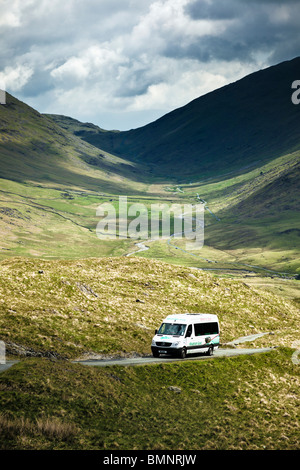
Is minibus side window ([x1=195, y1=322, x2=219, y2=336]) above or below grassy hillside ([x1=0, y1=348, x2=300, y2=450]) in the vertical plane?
above

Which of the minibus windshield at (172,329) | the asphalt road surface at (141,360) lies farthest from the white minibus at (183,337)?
the asphalt road surface at (141,360)

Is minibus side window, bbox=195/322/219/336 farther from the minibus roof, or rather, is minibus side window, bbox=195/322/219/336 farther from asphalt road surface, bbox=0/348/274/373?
asphalt road surface, bbox=0/348/274/373

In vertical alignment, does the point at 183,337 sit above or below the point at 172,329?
below

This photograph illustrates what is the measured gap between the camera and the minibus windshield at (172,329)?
39.6 m

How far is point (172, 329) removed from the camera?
39.9m

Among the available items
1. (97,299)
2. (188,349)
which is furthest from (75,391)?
(97,299)

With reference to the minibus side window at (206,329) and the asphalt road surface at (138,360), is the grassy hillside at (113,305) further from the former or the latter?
the minibus side window at (206,329)

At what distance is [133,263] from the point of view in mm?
75125

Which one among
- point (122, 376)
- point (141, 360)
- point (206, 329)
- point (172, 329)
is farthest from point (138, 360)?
point (206, 329)

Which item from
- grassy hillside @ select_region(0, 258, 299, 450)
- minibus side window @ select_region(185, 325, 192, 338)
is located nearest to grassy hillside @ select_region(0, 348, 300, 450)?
grassy hillside @ select_region(0, 258, 299, 450)

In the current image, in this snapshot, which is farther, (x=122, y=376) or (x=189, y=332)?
(x=189, y=332)

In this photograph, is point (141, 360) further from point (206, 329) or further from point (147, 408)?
point (147, 408)

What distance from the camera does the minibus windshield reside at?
3958 centimetres

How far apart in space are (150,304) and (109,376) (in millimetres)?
28897
